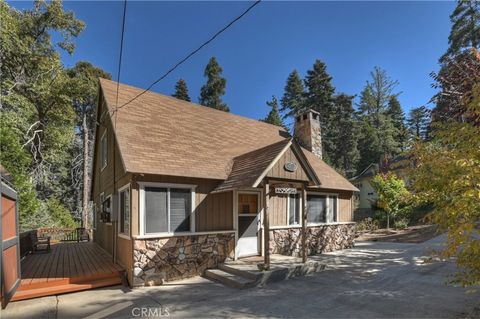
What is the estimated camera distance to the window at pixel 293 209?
35.7 ft

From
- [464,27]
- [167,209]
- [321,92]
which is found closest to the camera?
[167,209]

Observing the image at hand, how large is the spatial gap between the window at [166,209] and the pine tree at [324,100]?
32.4 m

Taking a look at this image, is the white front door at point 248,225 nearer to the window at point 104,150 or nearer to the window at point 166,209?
the window at point 166,209

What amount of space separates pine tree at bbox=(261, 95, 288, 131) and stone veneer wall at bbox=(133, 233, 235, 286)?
31.2m

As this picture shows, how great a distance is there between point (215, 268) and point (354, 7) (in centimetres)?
851

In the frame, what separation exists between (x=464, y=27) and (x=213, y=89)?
979 inches

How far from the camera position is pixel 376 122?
43156mm

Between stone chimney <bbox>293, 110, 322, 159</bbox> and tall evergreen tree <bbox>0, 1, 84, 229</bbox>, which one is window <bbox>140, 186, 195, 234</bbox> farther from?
tall evergreen tree <bbox>0, 1, 84, 229</bbox>

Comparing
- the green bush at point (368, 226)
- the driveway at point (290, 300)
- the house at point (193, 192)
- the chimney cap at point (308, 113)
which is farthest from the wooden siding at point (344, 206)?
the green bush at point (368, 226)

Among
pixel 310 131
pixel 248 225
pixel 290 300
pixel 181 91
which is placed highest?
pixel 181 91

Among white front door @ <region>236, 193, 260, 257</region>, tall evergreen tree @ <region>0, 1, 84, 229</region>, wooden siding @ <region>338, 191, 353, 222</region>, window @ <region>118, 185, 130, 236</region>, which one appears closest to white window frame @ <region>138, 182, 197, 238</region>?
window @ <region>118, 185, 130, 236</region>

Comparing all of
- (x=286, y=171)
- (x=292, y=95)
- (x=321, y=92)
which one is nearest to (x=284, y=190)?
(x=286, y=171)

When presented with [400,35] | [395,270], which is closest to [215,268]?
[395,270]

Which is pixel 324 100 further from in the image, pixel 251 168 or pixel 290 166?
pixel 251 168
